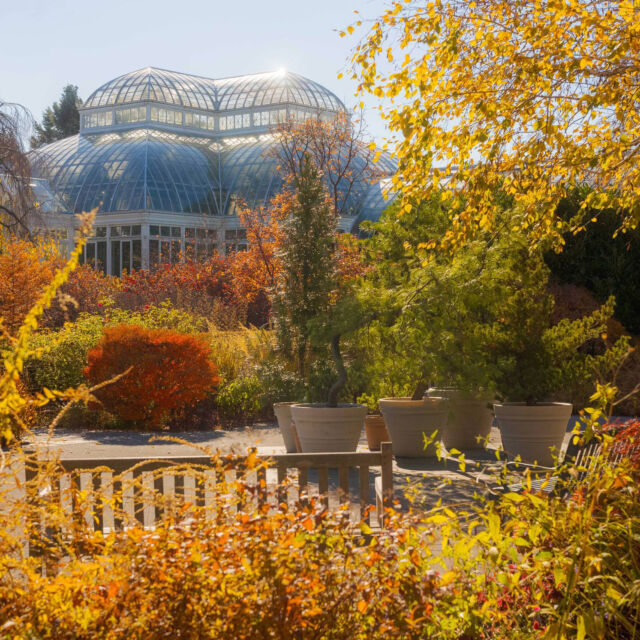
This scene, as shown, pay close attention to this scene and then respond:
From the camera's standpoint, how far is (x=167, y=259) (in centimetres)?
3288

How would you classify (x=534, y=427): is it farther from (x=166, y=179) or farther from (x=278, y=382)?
(x=166, y=179)

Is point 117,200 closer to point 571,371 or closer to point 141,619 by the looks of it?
point 571,371

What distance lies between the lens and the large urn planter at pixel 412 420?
9.45 m

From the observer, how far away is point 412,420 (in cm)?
945

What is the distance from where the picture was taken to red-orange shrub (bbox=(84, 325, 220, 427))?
1229 centimetres

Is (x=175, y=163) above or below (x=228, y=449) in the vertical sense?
above

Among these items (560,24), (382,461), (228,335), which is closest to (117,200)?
(228,335)

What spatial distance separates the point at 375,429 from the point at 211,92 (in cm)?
3706

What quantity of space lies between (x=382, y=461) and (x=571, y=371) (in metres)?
5.09

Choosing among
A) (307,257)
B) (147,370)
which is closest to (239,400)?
(147,370)

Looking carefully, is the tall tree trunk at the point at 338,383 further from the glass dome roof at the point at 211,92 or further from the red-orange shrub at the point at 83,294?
the glass dome roof at the point at 211,92

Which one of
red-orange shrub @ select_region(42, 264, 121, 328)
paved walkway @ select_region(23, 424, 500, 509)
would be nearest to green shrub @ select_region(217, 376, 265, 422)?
paved walkway @ select_region(23, 424, 500, 509)

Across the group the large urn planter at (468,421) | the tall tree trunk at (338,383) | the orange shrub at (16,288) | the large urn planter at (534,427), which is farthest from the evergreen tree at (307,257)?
the orange shrub at (16,288)

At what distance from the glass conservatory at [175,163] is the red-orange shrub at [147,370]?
1951 cm
